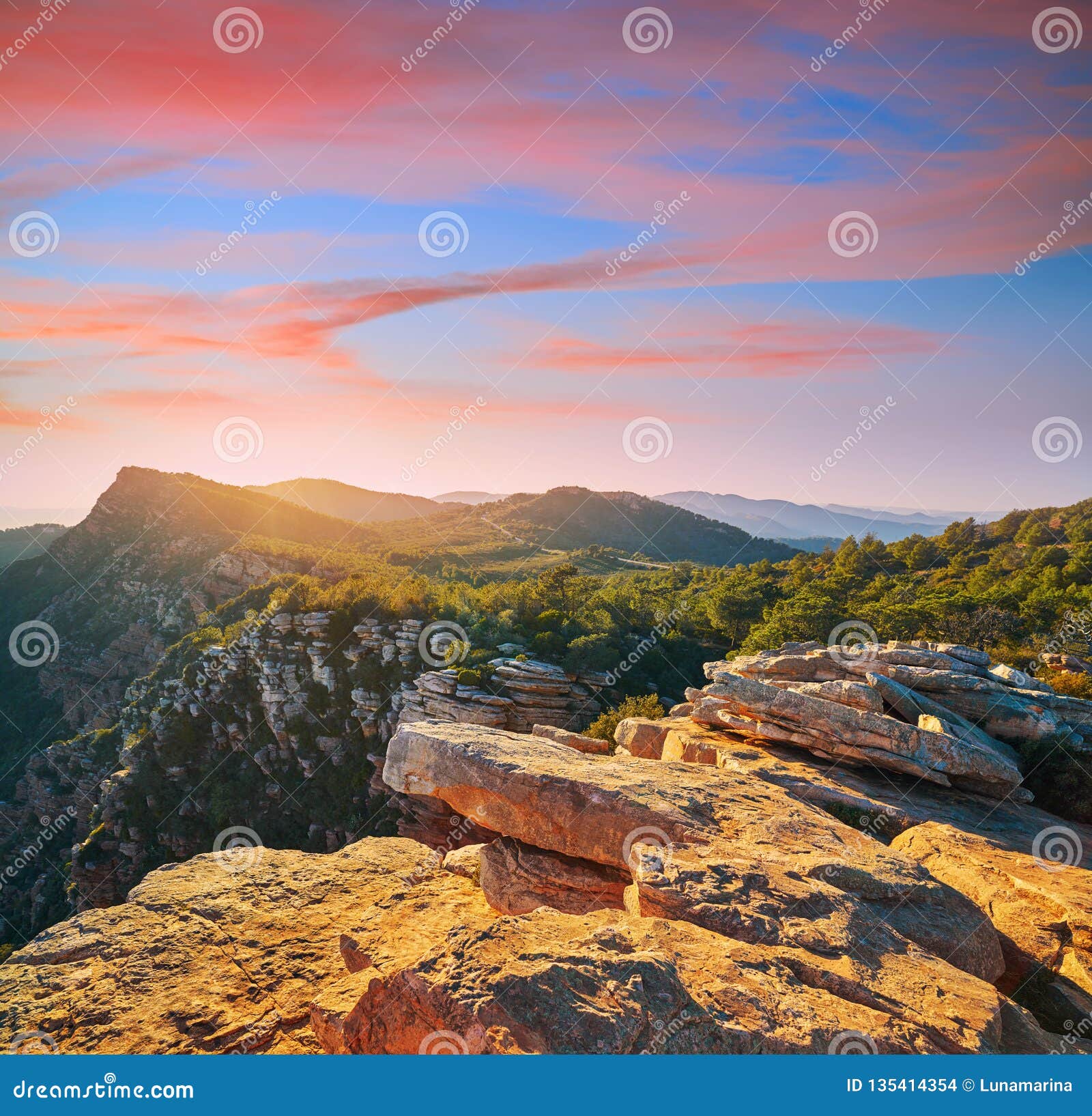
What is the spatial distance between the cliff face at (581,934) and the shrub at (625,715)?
13382mm

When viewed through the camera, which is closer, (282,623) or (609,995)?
(609,995)

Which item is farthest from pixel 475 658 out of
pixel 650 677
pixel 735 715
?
pixel 735 715

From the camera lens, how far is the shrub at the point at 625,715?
2766 cm

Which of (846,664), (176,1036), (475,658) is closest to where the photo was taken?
(176,1036)

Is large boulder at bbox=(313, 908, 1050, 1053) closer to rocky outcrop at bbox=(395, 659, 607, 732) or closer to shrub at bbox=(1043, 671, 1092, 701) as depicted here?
rocky outcrop at bbox=(395, 659, 607, 732)

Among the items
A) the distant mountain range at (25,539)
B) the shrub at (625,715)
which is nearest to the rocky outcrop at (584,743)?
the shrub at (625,715)

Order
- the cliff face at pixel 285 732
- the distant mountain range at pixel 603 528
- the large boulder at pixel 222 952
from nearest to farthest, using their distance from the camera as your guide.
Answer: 1. the large boulder at pixel 222 952
2. the cliff face at pixel 285 732
3. the distant mountain range at pixel 603 528

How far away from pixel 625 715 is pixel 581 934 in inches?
894

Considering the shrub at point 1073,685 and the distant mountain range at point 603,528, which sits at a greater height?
the distant mountain range at point 603,528

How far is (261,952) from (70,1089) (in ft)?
9.66

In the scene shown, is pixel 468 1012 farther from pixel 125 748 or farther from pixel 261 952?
pixel 125 748

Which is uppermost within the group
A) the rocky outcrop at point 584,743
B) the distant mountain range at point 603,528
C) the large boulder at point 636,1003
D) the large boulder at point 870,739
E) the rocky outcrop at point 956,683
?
the distant mountain range at point 603,528

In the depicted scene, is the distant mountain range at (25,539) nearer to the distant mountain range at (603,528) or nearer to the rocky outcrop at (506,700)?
the distant mountain range at (603,528)

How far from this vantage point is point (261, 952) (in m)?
8.65
